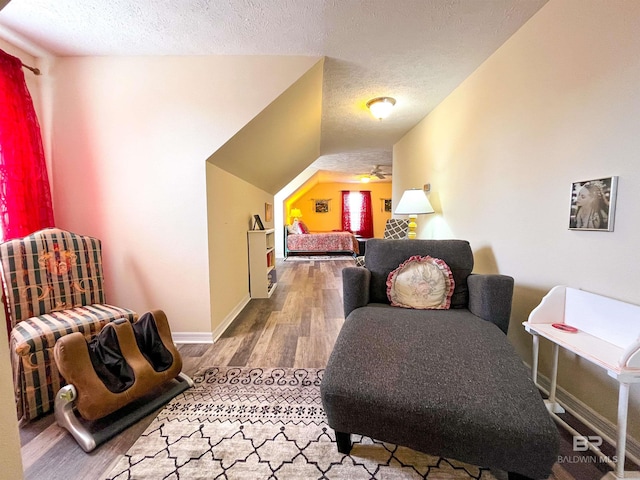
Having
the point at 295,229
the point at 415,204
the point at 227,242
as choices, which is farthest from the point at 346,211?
the point at 227,242

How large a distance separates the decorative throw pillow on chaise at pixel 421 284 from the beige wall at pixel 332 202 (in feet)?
23.6

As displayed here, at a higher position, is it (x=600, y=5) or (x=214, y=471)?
(x=600, y=5)

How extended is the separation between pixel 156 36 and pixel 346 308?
7.12 feet

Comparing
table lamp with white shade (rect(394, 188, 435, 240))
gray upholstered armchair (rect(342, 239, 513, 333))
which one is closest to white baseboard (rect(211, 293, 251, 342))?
gray upholstered armchair (rect(342, 239, 513, 333))

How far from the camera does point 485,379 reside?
35.2 inches

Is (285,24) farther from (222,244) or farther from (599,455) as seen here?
(599,455)

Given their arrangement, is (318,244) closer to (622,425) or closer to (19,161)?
(19,161)

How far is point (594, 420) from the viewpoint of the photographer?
3.83 feet

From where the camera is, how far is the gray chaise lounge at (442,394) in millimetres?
749

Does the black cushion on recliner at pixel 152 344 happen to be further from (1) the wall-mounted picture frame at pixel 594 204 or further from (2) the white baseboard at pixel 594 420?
(1) the wall-mounted picture frame at pixel 594 204

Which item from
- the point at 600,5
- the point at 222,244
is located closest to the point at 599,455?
the point at 600,5

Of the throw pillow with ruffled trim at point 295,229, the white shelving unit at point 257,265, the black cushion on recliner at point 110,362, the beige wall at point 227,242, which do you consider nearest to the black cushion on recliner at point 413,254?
the beige wall at point 227,242

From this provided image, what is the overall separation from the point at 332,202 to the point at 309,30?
24.1 ft

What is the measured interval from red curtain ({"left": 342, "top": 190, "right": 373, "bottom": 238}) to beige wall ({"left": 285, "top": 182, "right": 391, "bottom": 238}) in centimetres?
15
